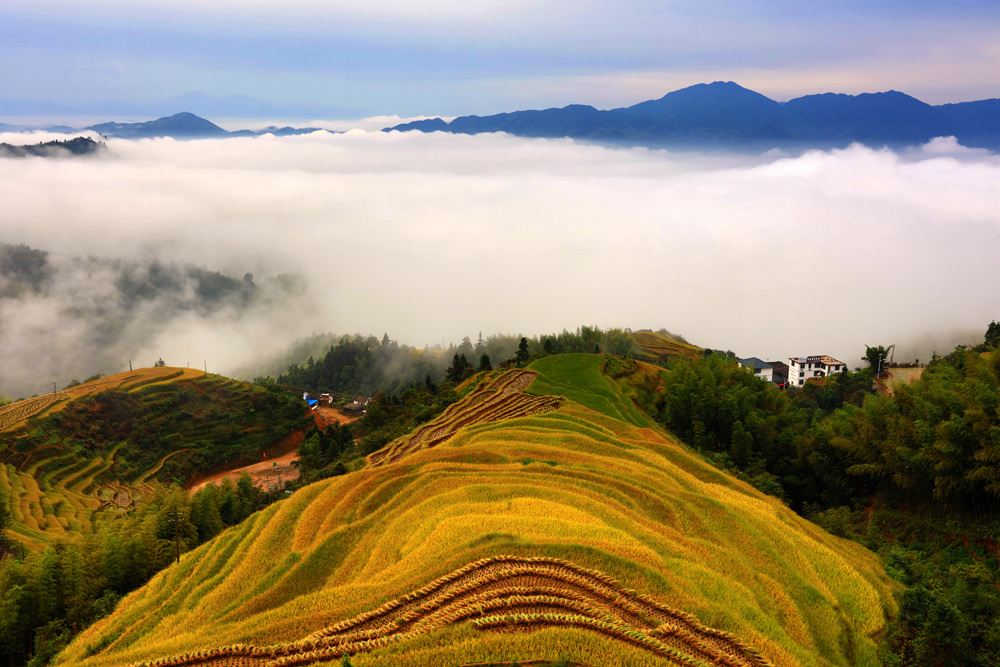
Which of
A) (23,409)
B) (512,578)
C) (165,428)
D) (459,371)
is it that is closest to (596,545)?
(512,578)

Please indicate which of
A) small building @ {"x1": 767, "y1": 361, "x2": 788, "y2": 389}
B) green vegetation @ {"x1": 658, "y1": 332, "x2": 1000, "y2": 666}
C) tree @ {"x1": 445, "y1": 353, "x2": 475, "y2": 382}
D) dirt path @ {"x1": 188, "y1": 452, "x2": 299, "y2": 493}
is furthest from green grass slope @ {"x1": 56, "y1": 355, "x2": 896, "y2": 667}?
small building @ {"x1": 767, "y1": 361, "x2": 788, "y2": 389}

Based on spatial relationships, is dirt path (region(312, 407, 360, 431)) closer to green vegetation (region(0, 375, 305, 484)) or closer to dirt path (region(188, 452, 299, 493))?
green vegetation (region(0, 375, 305, 484))

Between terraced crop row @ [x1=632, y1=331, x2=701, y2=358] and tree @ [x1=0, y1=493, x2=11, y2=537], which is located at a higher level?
tree @ [x1=0, y1=493, x2=11, y2=537]

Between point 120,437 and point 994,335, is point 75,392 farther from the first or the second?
point 994,335

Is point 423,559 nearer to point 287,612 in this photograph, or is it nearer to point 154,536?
point 287,612

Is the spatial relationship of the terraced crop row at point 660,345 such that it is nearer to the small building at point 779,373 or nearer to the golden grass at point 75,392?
the small building at point 779,373

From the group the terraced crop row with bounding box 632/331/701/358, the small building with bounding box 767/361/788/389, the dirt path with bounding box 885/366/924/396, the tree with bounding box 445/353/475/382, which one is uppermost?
the tree with bounding box 445/353/475/382
